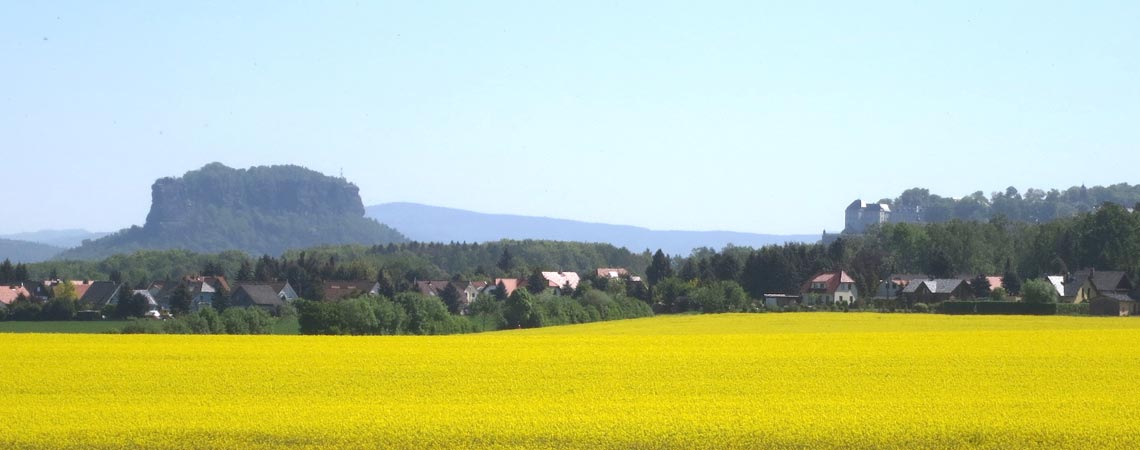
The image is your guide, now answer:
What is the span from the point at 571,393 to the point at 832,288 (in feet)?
353

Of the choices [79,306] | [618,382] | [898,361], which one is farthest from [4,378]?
[79,306]

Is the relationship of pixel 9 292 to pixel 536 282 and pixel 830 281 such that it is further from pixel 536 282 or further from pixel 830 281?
pixel 830 281

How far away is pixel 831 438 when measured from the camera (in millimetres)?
23875

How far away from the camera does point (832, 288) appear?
134 meters

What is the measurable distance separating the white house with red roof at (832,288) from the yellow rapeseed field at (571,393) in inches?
3494

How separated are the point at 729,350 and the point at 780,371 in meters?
6.18

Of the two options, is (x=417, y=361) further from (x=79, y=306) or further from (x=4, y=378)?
(x=79, y=306)

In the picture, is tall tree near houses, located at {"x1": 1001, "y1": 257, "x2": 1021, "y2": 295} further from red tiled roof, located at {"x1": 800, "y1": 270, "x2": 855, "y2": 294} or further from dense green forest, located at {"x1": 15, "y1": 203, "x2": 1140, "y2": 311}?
red tiled roof, located at {"x1": 800, "y1": 270, "x2": 855, "y2": 294}

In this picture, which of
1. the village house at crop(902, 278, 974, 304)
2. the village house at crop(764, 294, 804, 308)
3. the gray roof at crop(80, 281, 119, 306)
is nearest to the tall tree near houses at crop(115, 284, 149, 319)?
the gray roof at crop(80, 281, 119, 306)

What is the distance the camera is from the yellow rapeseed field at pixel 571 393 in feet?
79.0

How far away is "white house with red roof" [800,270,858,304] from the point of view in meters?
133

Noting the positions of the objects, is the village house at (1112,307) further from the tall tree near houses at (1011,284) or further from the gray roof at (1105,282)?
the tall tree near houses at (1011,284)

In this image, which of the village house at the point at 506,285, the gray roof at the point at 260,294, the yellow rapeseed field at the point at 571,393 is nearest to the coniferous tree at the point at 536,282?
the village house at the point at 506,285

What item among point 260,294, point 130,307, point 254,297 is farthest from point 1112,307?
point 260,294
